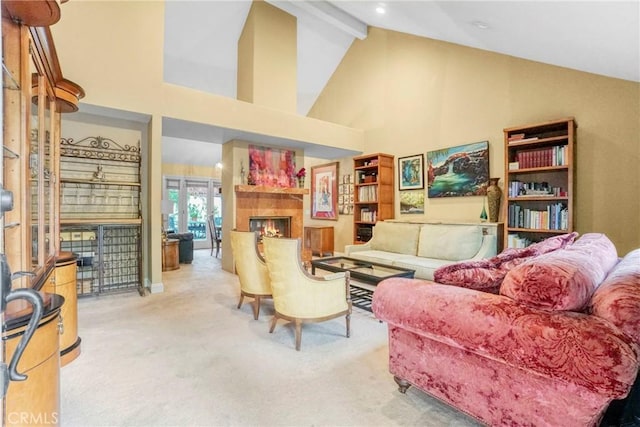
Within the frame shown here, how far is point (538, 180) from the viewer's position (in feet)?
13.0

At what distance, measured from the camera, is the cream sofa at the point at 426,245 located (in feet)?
13.0

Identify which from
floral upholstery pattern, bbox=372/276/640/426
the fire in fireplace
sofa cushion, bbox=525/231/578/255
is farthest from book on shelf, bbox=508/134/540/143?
the fire in fireplace

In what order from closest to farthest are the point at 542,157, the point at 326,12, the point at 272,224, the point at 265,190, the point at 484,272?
the point at 484,272 < the point at 542,157 < the point at 326,12 < the point at 265,190 < the point at 272,224

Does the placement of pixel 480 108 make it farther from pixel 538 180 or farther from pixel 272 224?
pixel 272 224

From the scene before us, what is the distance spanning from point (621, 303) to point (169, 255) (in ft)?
19.3

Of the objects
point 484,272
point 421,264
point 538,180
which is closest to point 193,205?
point 421,264

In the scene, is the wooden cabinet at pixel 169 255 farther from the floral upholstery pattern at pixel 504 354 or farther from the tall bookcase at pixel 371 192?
the floral upholstery pattern at pixel 504 354

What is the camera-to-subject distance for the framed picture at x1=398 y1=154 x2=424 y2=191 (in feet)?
17.7

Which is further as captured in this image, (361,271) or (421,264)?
(421,264)

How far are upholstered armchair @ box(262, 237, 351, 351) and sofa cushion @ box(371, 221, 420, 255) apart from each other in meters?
2.40

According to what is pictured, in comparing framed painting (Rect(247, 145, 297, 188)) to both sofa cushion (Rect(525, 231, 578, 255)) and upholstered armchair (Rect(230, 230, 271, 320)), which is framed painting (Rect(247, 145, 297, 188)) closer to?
upholstered armchair (Rect(230, 230, 271, 320))

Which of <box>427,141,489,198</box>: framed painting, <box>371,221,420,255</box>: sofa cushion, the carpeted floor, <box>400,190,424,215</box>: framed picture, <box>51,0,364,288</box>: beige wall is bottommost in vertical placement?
the carpeted floor

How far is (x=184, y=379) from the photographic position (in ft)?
6.56

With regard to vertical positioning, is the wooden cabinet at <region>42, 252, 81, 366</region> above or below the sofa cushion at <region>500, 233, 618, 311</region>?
below
